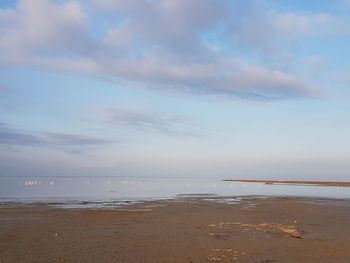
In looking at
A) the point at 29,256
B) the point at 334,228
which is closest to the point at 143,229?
the point at 29,256

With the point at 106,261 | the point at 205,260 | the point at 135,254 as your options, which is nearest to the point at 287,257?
the point at 205,260

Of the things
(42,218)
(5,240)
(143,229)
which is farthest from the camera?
(42,218)

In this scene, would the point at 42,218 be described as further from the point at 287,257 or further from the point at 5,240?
the point at 287,257

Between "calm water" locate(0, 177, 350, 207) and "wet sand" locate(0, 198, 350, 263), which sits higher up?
"wet sand" locate(0, 198, 350, 263)

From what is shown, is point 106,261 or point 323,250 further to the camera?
point 323,250

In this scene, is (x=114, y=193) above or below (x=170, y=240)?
below

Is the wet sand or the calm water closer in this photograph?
the wet sand

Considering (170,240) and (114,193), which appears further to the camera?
(114,193)

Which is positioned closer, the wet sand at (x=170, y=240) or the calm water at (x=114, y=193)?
the wet sand at (x=170, y=240)

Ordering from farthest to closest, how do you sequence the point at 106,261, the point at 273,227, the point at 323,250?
1. the point at 273,227
2. the point at 323,250
3. the point at 106,261

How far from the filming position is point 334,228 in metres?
19.8

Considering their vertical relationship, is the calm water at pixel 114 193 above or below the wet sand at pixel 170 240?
below

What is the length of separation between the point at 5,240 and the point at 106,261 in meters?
5.61

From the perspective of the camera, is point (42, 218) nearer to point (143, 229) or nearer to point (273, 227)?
point (143, 229)
